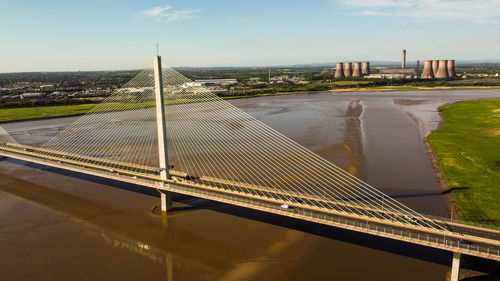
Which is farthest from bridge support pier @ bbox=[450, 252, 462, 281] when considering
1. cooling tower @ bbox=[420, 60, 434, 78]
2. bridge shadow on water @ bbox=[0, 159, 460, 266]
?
cooling tower @ bbox=[420, 60, 434, 78]

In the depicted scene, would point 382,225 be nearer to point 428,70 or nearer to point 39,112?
point 39,112

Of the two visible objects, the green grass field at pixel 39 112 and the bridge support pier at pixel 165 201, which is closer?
the bridge support pier at pixel 165 201

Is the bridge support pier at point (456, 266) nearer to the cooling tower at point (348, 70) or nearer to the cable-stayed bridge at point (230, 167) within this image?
the cable-stayed bridge at point (230, 167)

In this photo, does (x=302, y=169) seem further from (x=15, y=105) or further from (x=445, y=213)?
(x=15, y=105)

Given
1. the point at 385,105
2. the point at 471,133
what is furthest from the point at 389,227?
the point at 385,105

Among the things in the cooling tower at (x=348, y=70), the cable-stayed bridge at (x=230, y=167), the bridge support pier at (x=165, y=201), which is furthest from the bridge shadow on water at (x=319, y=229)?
the cooling tower at (x=348, y=70)
